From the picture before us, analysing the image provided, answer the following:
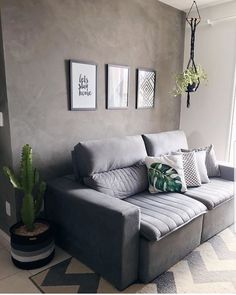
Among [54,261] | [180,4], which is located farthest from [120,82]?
[54,261]

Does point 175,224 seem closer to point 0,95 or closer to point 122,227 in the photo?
point 122,227

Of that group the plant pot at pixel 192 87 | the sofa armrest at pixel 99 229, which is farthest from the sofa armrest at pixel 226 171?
the sofa armrest at pixel 99 229

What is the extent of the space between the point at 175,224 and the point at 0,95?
5.74 ft

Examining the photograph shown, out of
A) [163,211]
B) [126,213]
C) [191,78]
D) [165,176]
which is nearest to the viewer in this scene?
[126,213]

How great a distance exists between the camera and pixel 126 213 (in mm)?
1742

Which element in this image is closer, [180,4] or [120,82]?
[120,82]

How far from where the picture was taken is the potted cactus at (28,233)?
1.99 metres

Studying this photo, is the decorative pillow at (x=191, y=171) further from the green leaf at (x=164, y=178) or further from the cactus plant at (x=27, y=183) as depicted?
the cactus plant at (x=27, y=183)

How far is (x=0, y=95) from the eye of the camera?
216 cm

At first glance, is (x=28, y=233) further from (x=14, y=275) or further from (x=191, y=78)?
(x=191, y=78)

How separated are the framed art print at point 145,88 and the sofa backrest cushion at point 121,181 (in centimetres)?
95

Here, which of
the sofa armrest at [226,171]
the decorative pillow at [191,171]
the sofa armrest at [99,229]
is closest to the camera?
the sofa armrest at [99,229]

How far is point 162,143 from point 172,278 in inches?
55.9

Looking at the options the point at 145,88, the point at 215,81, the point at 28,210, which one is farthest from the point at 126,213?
the point at 215,81
